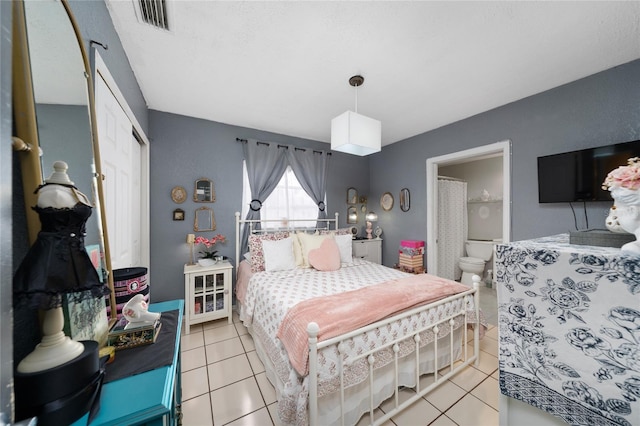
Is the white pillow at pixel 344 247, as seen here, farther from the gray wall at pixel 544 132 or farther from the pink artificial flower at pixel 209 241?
the pink artificial flower at pixel 209 241

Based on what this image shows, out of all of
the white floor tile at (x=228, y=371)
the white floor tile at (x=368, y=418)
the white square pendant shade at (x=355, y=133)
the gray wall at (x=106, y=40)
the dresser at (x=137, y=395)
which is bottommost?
the white floor tile at (x=368, y=418)

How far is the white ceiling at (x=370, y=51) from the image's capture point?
140cm

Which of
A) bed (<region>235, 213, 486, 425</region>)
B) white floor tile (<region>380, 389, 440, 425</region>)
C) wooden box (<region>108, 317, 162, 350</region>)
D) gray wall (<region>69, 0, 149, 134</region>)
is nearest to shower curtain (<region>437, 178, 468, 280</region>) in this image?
bed (<region>235, 213, 486, 425</region>)

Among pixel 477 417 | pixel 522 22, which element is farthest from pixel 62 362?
pixel 522 22

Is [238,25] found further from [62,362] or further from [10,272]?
[62,362]

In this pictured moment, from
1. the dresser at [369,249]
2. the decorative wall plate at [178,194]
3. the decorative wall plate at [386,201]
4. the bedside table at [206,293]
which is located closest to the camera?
the bedside table at [206,293]

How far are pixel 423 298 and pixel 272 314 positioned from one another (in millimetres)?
1133

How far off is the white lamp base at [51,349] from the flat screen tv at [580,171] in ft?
10.7

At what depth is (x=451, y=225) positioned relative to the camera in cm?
402

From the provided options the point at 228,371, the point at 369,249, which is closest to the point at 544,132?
the point at 369,249

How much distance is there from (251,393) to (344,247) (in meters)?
1.76

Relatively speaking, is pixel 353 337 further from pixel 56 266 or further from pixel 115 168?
pixel 115 168

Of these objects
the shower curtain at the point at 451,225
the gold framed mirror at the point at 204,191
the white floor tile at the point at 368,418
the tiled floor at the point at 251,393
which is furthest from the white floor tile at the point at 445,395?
the gold framed mirror at the point at 204,191

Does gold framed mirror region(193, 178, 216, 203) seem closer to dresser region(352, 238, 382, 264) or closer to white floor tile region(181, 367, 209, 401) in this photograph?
white floor tile region(181, 367, 209, 401)
